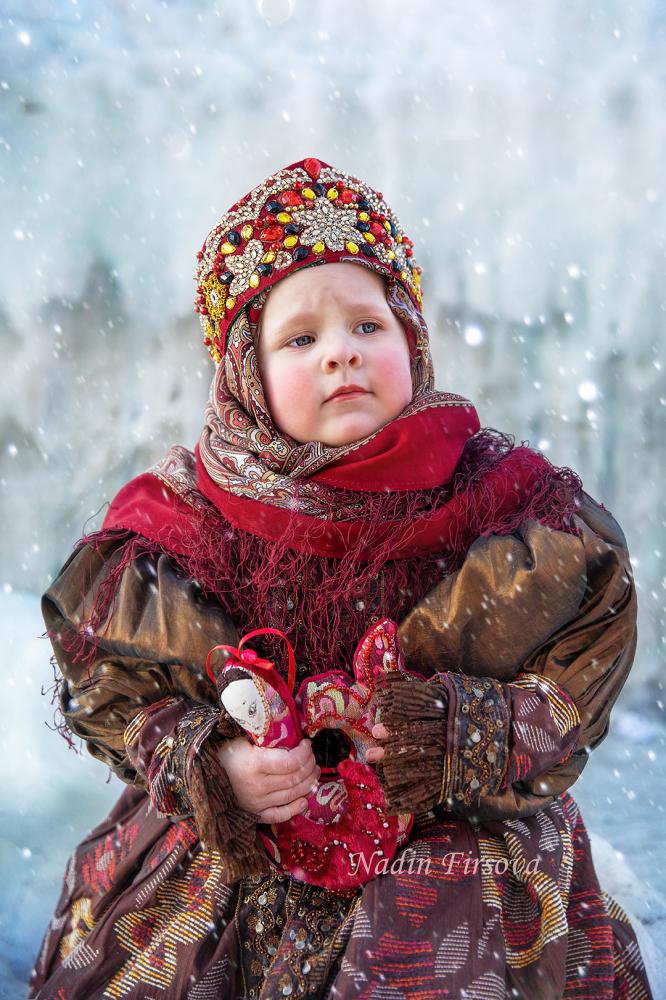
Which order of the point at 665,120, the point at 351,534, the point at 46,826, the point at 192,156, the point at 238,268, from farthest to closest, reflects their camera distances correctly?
the point at 192,156 → the point at 665,120 → the point at 46,826 → the point at 238,268 → the point at 351,534

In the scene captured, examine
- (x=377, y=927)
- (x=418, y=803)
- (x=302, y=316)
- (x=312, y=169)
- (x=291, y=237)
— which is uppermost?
(x=312, y=169)

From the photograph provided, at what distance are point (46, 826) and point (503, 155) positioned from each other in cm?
180

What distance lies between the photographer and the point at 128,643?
1.17 m

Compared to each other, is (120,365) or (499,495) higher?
(120,365)

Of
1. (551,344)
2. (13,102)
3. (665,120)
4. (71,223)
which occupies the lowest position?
(551,344)

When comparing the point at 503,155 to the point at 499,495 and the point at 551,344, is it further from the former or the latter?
the point at 499,495

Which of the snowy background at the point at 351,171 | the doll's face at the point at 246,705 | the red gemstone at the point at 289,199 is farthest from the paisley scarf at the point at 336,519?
the snowy background at the point at 351,171

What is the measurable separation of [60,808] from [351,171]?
1.60m

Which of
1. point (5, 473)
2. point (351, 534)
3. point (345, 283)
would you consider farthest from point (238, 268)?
point (5, 473)

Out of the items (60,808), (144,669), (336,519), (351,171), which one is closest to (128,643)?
(144,669)

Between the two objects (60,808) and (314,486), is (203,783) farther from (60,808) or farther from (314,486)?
(60,808)

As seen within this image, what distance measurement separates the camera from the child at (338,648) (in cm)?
103

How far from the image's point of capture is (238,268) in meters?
1.28

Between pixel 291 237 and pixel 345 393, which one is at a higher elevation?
pixel 291 237
